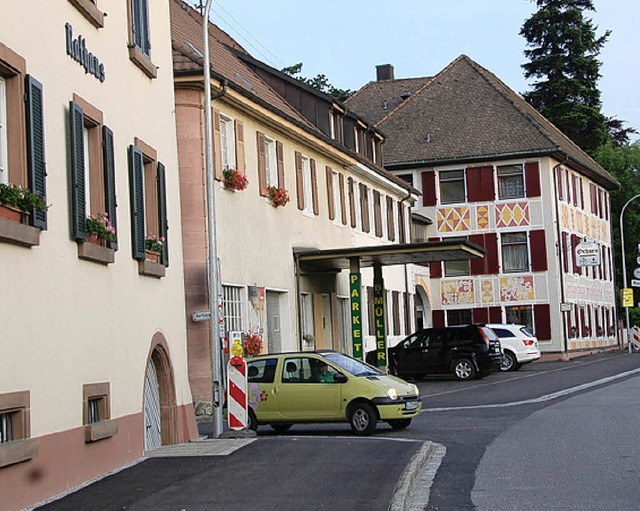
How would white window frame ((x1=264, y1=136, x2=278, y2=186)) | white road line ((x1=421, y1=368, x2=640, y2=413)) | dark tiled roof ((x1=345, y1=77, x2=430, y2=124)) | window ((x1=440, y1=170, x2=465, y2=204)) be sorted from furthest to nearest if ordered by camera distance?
1. dark tiled roof ((x1=345, y1=77, x2=430, y2=124))
2. window ((x1=440, y1=170, x2=465, y2=204))
3. white window frame ((x1=264, y1=136, x2=278, y2=186))
4. white road line ((x1=421, y1=368, x2=640, y2=413))

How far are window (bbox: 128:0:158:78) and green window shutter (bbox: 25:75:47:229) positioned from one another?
14.8ft

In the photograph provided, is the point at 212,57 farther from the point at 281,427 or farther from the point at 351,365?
the point at 351,365

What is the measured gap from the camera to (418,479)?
1408cm

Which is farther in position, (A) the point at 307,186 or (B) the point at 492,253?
(B) the point at 492,253

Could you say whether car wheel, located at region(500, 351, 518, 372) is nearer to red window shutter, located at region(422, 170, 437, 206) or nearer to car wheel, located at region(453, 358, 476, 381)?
car wheel, located at region(453, 358, 476, 381)

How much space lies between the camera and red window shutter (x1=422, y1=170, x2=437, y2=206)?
188ft

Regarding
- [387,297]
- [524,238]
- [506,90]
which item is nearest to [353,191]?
[387,297]

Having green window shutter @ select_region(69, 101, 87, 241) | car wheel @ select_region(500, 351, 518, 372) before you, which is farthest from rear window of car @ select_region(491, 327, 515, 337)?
green window shutter @ select_region(69, 101, 87, 241)

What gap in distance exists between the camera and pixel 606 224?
68688 millimetres

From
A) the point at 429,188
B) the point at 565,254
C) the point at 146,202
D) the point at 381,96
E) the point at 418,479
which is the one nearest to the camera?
the point at 418,479

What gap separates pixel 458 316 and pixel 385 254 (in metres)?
24.6

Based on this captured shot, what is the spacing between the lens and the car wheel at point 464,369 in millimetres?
38197

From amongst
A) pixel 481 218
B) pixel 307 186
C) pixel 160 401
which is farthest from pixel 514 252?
pixel 160 401

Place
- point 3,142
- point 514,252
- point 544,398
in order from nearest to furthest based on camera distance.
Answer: point 3,142, point 544,398, point 514,252
